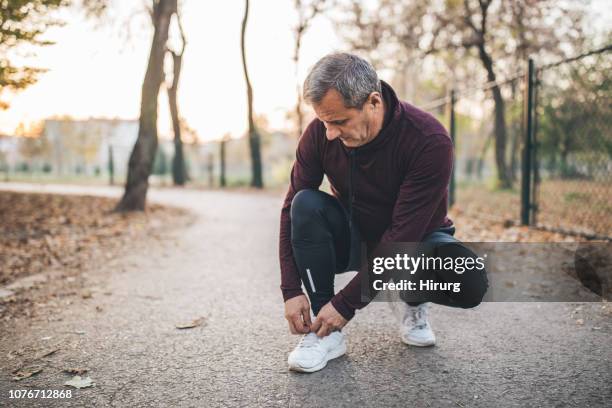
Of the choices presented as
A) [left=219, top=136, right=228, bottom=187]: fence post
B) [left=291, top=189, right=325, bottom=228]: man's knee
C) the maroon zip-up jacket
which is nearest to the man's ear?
the maroon zip-up jacket

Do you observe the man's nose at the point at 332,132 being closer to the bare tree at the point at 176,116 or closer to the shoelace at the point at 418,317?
the shoelace at the point at 418,317

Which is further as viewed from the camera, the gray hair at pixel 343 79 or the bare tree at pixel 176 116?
the bare tree at pixel 176 116

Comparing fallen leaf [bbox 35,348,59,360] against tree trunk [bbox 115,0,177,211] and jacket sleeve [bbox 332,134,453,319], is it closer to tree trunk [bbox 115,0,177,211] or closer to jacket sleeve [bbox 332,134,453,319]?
jacket sleeve [bbox 332,134,453,319]

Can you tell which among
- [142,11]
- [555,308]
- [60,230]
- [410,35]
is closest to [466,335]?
[555,308]

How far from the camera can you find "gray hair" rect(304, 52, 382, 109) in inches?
81.7

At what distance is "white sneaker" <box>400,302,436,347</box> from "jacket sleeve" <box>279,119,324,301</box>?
0.67m

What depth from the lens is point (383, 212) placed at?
2.50 meters

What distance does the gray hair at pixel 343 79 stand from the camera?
2.08m

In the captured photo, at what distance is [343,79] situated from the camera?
6.79ft

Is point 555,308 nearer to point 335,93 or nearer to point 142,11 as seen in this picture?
point 335,93

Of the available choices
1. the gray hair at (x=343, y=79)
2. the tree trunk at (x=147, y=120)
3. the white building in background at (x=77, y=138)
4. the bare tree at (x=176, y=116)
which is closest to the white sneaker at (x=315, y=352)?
the gray hair at (x=343, y=79)

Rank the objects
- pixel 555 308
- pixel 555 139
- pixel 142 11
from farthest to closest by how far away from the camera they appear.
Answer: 1. pixel 142 11
2. pixel 555 139
3. pixel 555 308

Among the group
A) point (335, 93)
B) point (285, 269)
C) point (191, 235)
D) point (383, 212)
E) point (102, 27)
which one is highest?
point (102, 27)

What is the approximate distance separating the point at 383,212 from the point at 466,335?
88 centimetres
